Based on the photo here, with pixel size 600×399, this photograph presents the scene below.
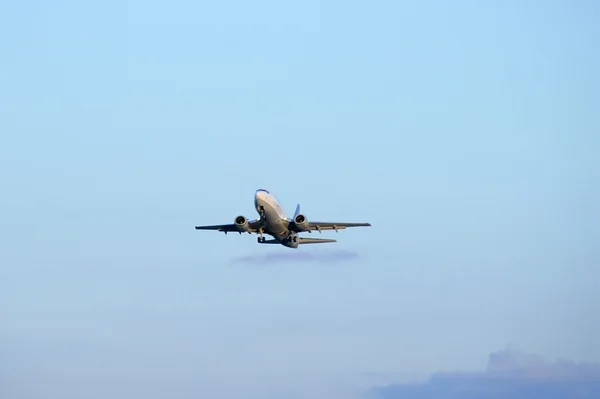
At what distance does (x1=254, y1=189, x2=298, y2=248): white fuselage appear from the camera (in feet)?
598

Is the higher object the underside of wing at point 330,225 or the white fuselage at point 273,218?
the underside of wing at point 330,225

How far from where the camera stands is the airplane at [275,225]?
182625mm

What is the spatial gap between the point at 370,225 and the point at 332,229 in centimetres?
495

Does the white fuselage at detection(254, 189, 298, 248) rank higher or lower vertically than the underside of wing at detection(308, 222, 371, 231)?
lower

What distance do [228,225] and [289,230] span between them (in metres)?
7.34

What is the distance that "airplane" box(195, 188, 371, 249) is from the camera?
182625 millimetres

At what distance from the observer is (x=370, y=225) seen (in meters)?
190

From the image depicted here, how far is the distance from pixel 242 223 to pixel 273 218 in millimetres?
4185

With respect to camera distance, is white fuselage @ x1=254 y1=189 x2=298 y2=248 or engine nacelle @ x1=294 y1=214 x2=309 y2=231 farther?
Result: engine nacelle @ x1=294 y1=214 x2=309 y2=231

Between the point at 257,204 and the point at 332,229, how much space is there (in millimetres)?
13493

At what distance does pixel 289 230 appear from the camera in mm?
187750

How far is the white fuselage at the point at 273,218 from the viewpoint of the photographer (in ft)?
598

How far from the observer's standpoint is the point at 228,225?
19125 cm

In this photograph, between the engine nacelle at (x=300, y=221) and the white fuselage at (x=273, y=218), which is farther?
the engine nacelle at (x=300, y=221)
